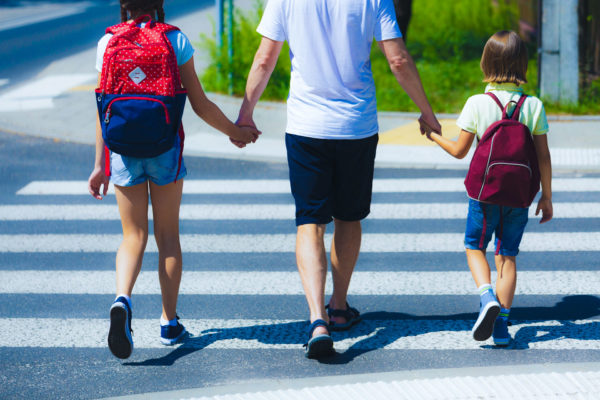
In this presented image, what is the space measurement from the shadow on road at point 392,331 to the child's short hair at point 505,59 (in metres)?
1.31

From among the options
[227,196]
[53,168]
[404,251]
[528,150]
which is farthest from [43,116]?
[528,150]

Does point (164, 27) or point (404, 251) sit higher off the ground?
point (164, 27)

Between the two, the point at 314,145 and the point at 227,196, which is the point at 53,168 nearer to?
the point at 227,196

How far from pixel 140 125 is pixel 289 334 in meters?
1.39

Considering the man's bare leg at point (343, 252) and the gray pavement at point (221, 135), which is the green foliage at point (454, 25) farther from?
the man's bare leg at point (343, 252)

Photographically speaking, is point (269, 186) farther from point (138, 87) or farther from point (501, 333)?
point (138, 87)

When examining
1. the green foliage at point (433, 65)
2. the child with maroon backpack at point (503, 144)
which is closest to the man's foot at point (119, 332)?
the child with maroon backpack at point (503, 144)

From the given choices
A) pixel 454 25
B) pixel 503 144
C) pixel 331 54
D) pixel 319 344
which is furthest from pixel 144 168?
pixel 454 25

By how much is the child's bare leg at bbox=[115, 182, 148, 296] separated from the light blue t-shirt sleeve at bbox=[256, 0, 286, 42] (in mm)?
914

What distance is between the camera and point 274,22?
4.28 meters

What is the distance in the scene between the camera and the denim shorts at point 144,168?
13.6ft

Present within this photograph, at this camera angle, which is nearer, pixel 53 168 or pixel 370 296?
pixel 370 296

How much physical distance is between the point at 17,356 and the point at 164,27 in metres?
Result: 1.76

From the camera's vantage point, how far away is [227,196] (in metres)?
7.96
